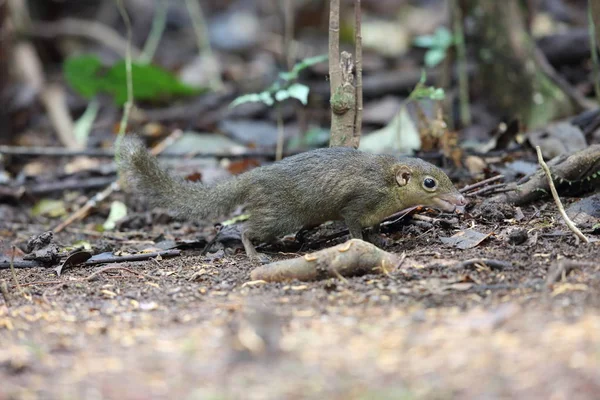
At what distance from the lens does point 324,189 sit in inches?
239

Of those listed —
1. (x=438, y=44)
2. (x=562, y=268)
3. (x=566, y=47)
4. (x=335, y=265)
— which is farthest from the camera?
(x=566, y=47)

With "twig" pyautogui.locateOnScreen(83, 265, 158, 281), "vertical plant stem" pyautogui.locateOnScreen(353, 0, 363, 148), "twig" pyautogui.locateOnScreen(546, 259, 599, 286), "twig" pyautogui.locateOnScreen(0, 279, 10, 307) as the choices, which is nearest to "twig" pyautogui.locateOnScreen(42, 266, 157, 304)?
"twig" pyautogui.locateOnScreen(83, 265, 158, 281)

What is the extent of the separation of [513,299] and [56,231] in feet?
16.0

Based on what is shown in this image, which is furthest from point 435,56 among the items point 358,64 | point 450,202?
point 450,202

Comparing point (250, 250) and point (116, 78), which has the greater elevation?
point (116, 78)

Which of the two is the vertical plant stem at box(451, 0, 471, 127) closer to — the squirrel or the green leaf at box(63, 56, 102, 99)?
the squirrel

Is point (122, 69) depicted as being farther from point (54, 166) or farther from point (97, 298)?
point (97, 298)

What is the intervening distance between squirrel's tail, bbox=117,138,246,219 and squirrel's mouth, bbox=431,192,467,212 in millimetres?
1572

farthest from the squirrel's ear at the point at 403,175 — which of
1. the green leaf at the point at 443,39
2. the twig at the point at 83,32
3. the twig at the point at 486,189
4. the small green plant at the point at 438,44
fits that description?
the twig at the point at 83,32

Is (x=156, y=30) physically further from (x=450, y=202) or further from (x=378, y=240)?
(x=450, y=202)

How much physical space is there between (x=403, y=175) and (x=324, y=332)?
2689mm

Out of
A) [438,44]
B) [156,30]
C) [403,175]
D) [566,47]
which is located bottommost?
[403,175]

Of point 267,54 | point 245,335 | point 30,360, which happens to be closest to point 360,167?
point 245,335

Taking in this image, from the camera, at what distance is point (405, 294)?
433 cm
